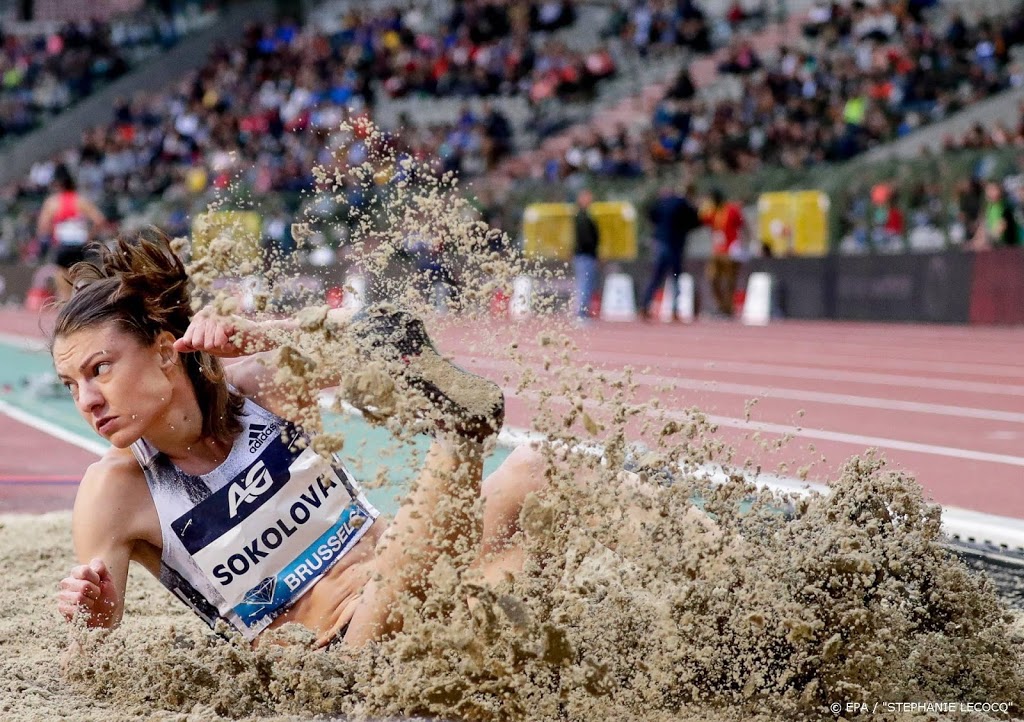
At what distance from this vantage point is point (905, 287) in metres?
16.4

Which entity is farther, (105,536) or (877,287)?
(877,287)

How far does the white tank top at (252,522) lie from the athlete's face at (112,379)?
0.59 ft

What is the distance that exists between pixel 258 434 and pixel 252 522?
22cm

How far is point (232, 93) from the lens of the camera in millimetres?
32875

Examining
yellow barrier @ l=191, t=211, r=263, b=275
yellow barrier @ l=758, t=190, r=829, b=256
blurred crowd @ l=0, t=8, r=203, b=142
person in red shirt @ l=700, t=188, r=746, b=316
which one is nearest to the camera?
yellow barrier @ l=191, t=211, r=263, b=275

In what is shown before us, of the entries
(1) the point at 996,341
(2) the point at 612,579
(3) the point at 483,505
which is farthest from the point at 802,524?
(1) the point at 996,341

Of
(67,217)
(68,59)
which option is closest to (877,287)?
(67,217)

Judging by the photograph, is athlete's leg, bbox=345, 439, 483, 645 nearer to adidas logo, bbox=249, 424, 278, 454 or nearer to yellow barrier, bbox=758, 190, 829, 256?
adidas logo, bbox=249, 424, 278, 454

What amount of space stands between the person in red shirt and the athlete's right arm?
1579cm

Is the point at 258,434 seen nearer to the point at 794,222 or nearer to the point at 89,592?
the point at 89,592

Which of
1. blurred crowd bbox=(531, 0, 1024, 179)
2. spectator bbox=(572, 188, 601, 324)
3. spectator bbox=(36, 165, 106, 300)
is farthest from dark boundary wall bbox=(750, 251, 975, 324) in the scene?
spectator bbox=(36, 165, 106, 300)

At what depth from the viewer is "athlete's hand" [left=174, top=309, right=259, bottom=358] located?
2887mm

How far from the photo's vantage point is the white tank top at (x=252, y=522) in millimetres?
3156

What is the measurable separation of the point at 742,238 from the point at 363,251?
15.8 m
